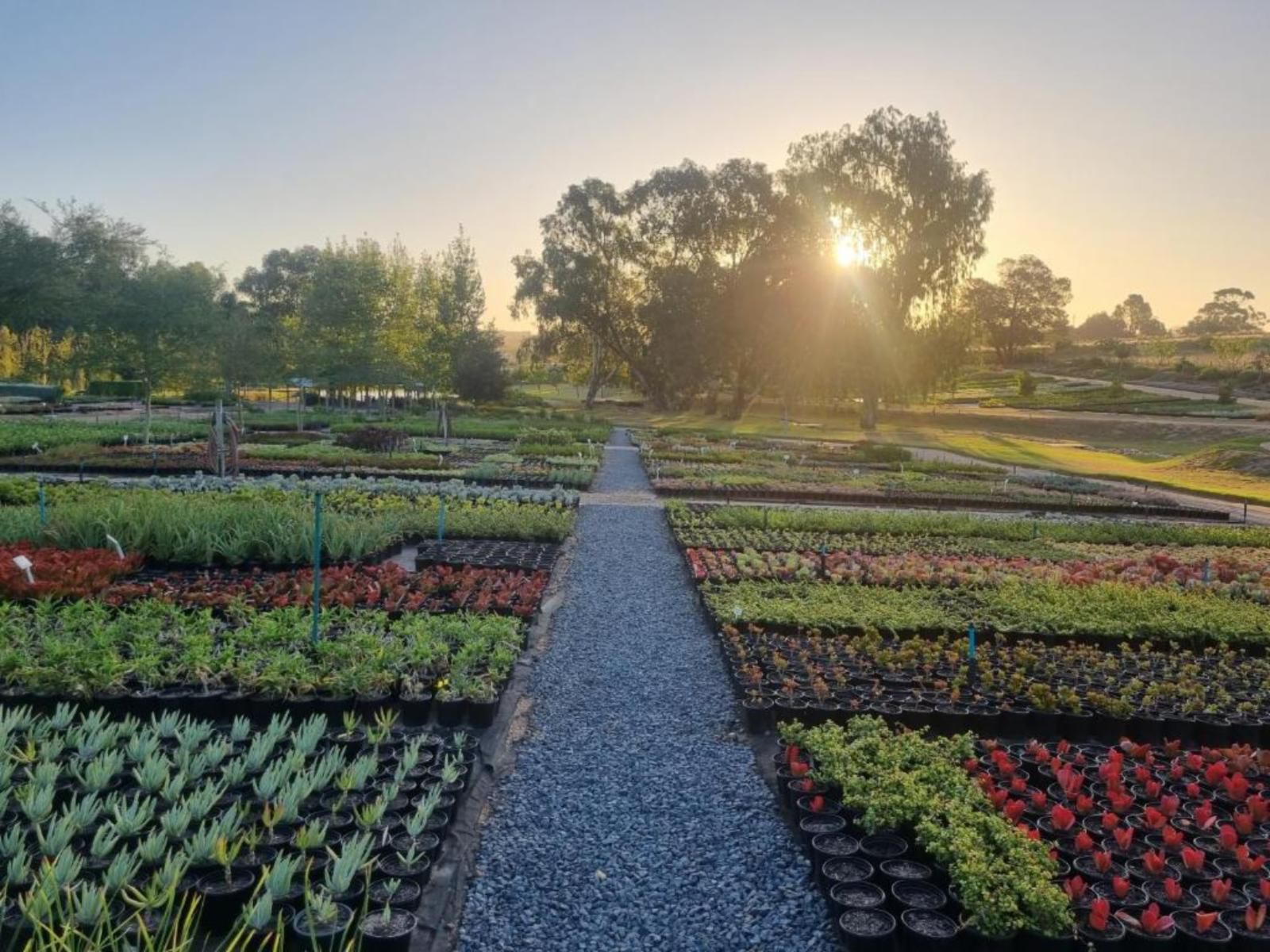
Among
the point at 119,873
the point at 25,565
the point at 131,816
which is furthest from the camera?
the point at 25,565

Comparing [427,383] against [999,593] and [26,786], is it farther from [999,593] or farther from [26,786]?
[26,786]

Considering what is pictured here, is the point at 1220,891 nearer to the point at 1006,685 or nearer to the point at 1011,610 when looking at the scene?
the point at 1006,685

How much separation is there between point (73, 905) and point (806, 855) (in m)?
3.47

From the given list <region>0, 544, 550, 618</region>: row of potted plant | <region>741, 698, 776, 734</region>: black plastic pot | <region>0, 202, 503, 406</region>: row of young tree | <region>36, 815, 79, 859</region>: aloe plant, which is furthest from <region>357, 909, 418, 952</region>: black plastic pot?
<region>0, 202, 503, 406</region>: row of young tree

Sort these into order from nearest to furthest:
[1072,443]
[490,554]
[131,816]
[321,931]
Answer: [321,931] → [131,816] → [490,554] → [1072,443]

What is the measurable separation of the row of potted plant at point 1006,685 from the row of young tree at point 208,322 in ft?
103

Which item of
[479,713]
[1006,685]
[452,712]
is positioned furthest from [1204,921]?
[452,712]

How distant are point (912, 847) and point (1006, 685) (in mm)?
3026

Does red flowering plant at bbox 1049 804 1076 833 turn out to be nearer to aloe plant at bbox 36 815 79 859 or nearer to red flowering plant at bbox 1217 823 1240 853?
red flowering plant at bbox 1217 823 1240 853

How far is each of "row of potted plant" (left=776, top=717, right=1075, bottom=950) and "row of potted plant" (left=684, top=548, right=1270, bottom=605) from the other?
550 centimetres

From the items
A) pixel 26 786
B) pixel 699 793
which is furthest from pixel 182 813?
pixel 699 793

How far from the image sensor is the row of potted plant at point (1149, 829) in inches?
162

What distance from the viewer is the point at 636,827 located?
207 inches

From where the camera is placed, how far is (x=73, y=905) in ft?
12.3
